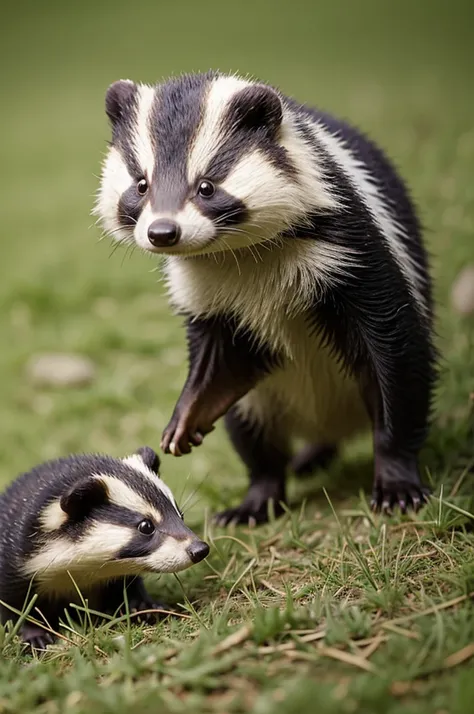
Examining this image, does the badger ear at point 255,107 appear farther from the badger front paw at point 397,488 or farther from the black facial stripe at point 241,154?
the badger front paw at point 397,488

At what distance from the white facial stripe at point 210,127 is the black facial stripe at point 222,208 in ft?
0.26

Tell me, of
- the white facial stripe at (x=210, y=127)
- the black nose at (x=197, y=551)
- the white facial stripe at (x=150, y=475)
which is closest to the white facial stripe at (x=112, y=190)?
the white facial stripe at (x=210, y=127)

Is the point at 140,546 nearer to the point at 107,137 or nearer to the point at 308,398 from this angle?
the point at 308,398

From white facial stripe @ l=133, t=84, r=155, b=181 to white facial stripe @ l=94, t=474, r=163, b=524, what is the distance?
1.02m

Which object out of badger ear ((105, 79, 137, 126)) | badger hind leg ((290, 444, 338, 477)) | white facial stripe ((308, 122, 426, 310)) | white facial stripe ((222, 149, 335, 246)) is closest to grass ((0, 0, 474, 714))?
badger hind leg ((290, 444, 338, 477))

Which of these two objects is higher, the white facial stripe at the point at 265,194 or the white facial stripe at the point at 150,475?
the white facial stripe at the point at 265,194

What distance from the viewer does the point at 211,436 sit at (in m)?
5.39

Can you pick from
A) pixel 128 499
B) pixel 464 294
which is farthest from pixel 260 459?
pixel 464 294

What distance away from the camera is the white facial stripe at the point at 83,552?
121 inches

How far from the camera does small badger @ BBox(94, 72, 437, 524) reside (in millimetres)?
2865

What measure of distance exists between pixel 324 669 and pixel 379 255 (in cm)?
153

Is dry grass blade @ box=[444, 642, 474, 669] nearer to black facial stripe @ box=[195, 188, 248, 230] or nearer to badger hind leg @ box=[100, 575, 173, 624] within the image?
badger hind leg @ box=[100, 575, 173, 624]

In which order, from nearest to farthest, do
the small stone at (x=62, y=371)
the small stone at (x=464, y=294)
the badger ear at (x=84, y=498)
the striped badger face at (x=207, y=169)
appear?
the striped badger face at (x=207, y=169) → the badger ear at (x=84, y=498) → the small stone at (x=464, y=294) → the small stone at (x=62, y=371)

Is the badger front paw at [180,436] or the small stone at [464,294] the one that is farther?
the small stone at [464,294]
